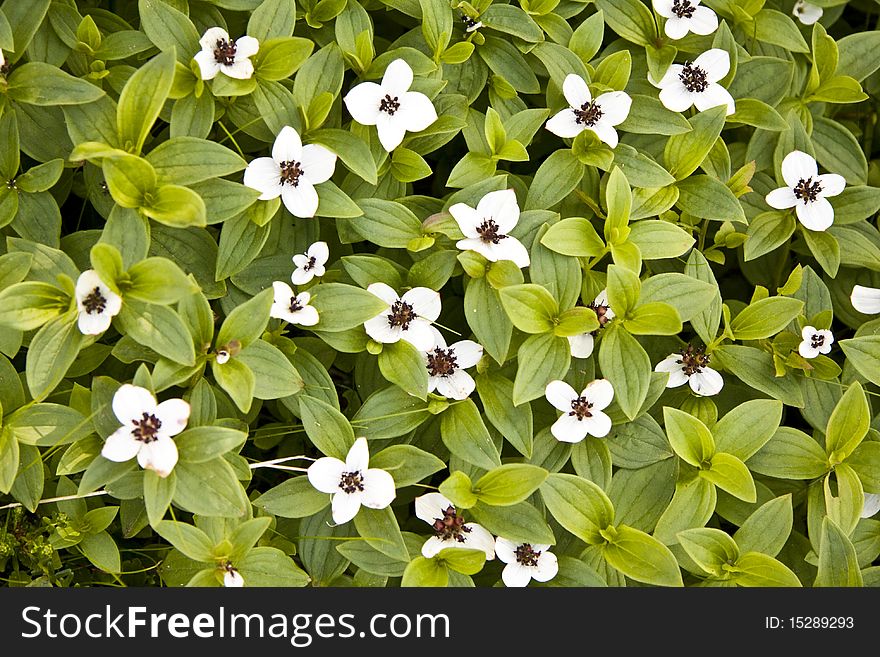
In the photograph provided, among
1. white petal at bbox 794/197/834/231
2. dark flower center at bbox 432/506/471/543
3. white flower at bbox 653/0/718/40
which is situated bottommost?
dark flower center at bbox 432/506/471/543

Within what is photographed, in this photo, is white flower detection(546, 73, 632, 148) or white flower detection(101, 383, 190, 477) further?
white flower detection(546, 73, 632, 148)

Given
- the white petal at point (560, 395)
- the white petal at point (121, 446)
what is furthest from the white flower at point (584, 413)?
the white petal at point (121, 446)

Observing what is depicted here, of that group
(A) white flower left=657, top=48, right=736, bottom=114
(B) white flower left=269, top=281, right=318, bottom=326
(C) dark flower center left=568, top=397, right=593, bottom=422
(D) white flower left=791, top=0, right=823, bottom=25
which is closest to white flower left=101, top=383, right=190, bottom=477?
(B) white flower left=269, top=281, right=318, bottom=326

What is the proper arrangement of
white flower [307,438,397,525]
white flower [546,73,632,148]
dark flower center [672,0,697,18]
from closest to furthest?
1. white flower [307,438,397,525]
2. white flower [546,73,632,148]
3. dark flower center [672,0,697,18]

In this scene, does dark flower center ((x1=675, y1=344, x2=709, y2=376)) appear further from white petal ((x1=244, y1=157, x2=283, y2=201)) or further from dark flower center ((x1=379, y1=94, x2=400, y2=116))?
white petal ((x1=244, y1=157, x2=283, y2=201))

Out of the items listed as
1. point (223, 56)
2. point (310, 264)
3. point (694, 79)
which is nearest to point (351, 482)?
point (310, 264)

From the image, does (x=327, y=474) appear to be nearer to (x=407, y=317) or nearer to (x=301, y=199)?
(x=407, y=317)

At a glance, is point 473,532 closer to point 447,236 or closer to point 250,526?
point 250,526
